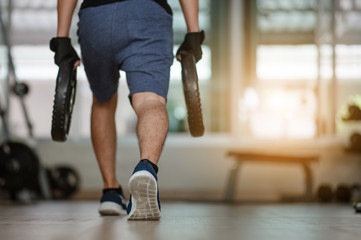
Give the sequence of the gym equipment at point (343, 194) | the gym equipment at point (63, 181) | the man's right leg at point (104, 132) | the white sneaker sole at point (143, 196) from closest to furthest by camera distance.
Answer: the white sneaker sole at point (143, 196), the man's right leg at point (104, 132), the gym equipment at point (343, 194), the gym equipment at point (63, 181)

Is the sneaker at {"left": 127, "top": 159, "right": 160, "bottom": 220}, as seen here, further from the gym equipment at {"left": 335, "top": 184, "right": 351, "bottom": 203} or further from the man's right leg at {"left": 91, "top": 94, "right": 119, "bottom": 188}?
the gym equipment at {"left": 335, "top": 184, "right": 351, "bottom": 203}

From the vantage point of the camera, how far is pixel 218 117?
570 centimetres

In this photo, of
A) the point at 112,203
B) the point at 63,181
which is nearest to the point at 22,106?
the point at 63,181

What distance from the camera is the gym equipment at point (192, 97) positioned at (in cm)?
171

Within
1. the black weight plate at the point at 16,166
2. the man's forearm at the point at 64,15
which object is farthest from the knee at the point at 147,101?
the black weight plate at the point at 16,166

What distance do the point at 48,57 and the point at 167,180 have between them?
192cm

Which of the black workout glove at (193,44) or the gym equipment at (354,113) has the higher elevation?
the black workout glove at (193,44)

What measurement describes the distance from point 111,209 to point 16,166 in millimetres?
1648

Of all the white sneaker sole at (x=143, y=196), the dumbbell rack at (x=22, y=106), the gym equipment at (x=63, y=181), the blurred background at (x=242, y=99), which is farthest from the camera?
the blurred background at (x=242, y=99)

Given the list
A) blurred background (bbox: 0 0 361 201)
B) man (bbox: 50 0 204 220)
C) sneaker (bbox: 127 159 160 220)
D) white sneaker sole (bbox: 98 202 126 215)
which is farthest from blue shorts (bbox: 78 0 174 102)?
blurred background (bbox: 0 0 361 201)

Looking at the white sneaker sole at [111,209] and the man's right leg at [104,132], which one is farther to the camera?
the man's right leg at [104,132]

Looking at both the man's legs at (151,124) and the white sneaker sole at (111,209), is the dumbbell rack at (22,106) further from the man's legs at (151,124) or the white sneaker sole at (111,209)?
the man's legs at (151,124)

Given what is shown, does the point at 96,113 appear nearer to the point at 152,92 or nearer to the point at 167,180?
the point at 152,92

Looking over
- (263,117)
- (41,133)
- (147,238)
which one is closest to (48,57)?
(41,133)
